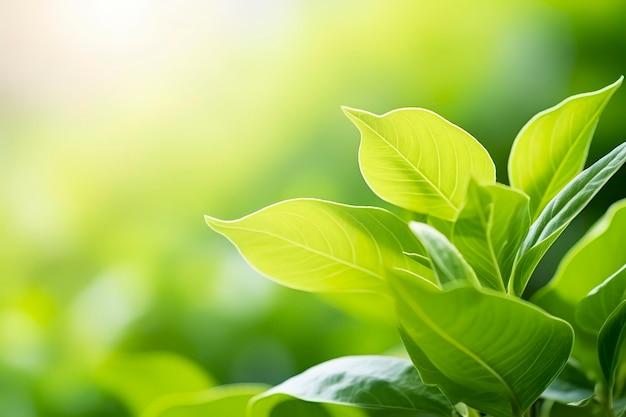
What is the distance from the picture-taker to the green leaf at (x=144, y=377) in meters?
1.01

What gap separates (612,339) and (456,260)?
0.61 feet

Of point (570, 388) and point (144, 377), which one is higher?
point (570, 388)

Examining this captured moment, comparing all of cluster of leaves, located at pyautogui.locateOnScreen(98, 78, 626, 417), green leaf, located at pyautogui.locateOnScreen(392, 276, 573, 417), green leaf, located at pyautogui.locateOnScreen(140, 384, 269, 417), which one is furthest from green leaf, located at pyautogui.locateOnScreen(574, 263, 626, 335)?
green leaf, located at pyautogui.locateOnScreen(140, 384, 269, 417)

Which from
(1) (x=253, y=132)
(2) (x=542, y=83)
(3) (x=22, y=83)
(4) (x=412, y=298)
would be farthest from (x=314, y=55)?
(4) (x=412, y=298)

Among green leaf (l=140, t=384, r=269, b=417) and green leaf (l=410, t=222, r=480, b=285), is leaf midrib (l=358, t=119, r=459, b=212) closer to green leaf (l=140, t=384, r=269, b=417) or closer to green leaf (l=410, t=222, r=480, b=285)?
green leaf (l=410, t=222, r=480, b=285)

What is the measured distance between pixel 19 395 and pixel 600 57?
113 cm

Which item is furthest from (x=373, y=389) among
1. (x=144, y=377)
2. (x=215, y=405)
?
(x=144, y=377)

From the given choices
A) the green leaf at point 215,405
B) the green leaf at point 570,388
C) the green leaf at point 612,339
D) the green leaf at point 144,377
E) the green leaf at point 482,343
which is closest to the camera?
the green leaf at point 482,343

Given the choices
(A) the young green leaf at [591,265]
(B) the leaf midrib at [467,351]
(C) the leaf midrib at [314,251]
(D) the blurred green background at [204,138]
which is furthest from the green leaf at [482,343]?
(D) the blurred green background at [204,138]

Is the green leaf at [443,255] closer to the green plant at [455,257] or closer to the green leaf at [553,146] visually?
the green plant at [455,257]

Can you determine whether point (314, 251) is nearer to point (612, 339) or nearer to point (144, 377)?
point (612, 339)

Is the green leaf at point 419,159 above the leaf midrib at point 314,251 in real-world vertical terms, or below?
Result: above

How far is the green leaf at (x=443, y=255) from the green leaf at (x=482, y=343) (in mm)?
23

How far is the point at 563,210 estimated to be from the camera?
0.51m
